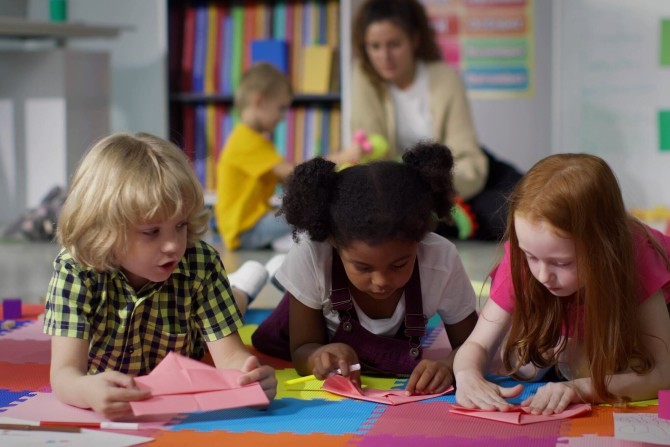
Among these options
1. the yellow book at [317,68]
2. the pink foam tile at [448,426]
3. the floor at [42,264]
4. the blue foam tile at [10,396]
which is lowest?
the floor at [42,264]

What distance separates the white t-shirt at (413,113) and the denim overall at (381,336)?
7.80 feet

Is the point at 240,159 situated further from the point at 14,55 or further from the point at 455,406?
the point at 455,406

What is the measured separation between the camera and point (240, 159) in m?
3.76

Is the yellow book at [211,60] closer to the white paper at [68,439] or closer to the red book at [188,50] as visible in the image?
the red book at [188,50]

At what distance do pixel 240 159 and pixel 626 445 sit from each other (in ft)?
8.61

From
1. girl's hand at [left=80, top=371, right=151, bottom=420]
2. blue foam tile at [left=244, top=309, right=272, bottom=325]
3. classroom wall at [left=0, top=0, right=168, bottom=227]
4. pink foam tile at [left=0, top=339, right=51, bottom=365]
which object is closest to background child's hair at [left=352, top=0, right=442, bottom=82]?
classroom wall at [left=0, top=0, right=168, bottom=227]

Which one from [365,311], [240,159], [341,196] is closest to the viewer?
[341,196]

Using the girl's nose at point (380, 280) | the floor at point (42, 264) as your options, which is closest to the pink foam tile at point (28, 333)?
the floor at point (42, 264)

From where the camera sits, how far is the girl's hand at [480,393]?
1.45m

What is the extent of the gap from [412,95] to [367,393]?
262 centimetres

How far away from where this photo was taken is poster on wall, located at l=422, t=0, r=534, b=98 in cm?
448

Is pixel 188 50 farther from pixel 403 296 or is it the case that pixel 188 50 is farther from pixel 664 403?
pixel 664 403

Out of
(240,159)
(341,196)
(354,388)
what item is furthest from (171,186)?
(240,159)

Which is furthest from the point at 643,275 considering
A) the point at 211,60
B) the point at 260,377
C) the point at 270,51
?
the point at 211,60
